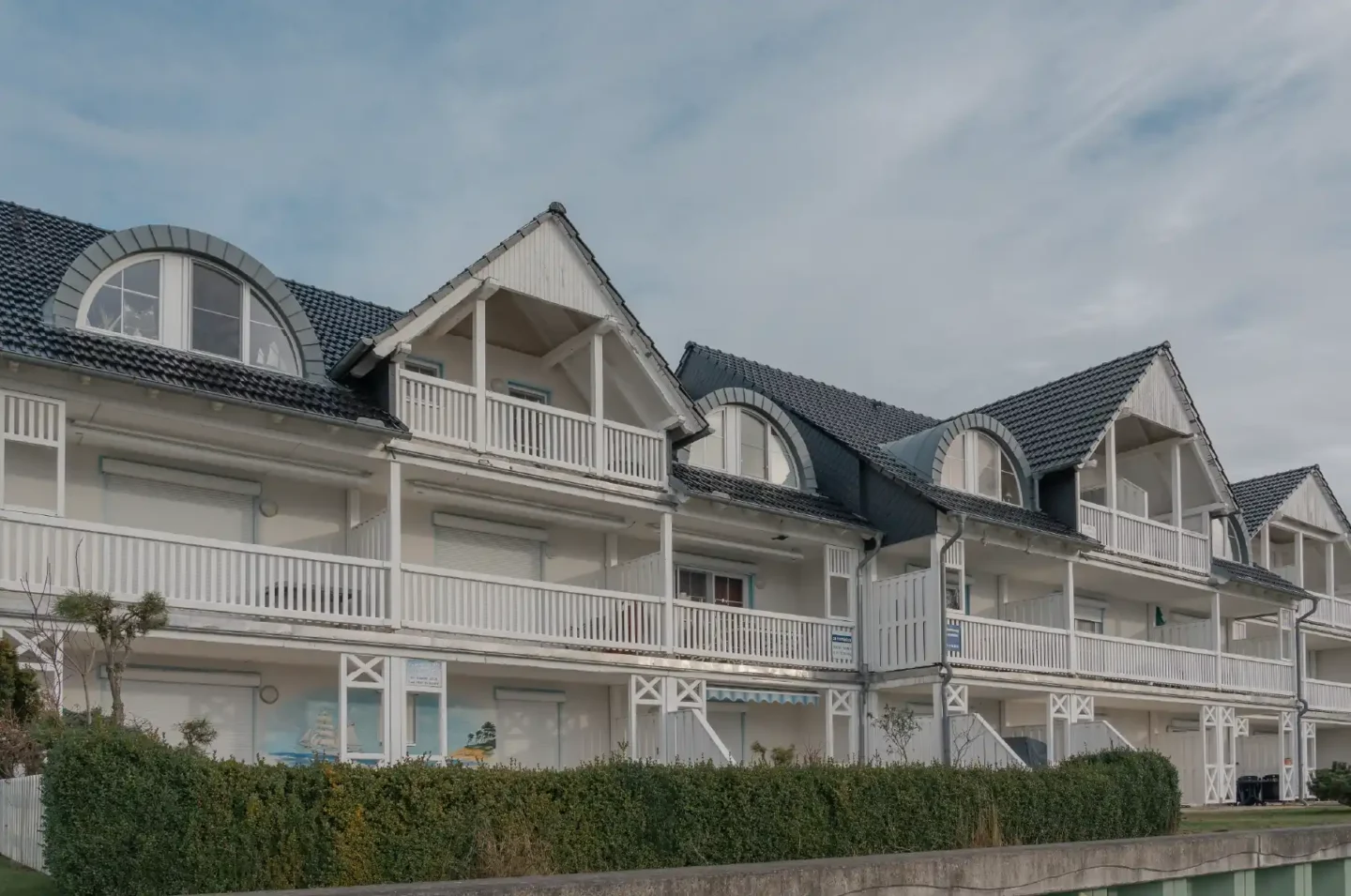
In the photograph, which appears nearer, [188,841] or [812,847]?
[188,841]

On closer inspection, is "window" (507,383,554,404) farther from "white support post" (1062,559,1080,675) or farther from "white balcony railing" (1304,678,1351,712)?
"white balcony railing" (1304,678,1351,712)

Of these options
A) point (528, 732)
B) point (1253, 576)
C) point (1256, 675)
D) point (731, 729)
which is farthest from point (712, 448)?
point (1253, 576)

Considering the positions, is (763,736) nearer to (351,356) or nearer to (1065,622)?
(1065,622)

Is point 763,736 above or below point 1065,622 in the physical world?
below

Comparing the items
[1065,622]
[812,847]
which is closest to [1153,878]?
[812,847]

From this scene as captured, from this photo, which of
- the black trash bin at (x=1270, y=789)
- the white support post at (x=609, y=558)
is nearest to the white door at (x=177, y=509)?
the white support post at (x=609, y=558)

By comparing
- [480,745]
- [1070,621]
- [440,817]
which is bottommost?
[480,745]

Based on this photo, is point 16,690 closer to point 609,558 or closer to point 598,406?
point 598,406

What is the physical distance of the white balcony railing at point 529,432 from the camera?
67.6 feet

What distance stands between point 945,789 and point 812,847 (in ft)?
7.35

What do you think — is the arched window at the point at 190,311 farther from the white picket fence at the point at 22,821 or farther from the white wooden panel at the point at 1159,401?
the white wooden panel at the point at 1159,401

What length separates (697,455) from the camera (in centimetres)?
2622

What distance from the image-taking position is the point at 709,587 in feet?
86.4

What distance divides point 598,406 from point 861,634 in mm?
7440
